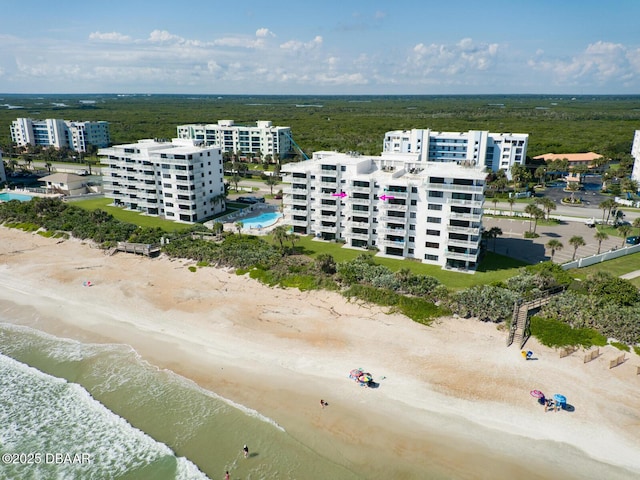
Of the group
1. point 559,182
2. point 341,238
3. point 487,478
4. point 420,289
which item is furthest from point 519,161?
point 487,478

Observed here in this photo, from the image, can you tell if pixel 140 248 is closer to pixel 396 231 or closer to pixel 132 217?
pixel 132 217

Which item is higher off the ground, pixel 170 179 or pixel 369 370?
pixel 170 179

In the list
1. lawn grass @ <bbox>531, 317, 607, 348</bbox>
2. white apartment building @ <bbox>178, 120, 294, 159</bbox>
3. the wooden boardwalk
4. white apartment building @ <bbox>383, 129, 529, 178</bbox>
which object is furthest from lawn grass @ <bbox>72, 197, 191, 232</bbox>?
white apartment building @ <bbox>383, 129, 529, 178</bbox>

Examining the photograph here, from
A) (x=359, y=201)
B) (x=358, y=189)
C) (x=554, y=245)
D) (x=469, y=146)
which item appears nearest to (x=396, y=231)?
(x=359, y=201)

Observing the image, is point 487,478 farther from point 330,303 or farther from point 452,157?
point 452,157

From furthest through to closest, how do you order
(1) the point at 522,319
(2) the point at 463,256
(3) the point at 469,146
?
(3) the point at 469,146 → (2) the point at 463,256 → (1) the point at 522,319

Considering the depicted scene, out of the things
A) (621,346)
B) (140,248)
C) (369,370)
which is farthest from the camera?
(140,248)
